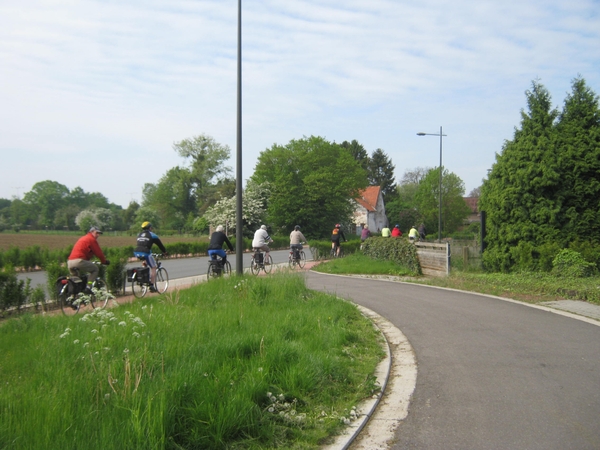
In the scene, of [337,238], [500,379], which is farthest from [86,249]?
[337,238]

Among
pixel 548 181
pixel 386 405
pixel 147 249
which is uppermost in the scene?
pixel 548 181

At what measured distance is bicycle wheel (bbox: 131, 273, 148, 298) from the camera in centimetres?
1316

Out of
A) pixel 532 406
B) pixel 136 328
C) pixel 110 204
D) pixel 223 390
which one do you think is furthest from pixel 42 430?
pixel 110 204

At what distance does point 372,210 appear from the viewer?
97.1m

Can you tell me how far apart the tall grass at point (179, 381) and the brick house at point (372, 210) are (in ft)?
291

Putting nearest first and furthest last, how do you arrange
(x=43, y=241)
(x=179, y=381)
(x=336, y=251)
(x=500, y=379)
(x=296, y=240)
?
(x=179, y=381) → (x=500, y=379) → (x=296, y=240) → (x=336, y=251) → (x=43, y=241)

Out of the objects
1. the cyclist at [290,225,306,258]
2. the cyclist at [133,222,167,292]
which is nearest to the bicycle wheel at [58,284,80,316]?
the cyclist at [133,222,167,292]

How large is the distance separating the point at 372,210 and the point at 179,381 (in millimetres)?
93613

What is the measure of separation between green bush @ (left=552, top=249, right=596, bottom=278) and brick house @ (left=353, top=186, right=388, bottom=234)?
A: 259 feet

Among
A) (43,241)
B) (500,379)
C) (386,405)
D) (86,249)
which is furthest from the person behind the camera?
(43,241)

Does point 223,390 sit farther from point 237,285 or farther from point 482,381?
point 237,285

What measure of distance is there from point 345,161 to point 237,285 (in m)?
58.3

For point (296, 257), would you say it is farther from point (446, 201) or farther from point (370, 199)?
point (370, 199)

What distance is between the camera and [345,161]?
6812cm
